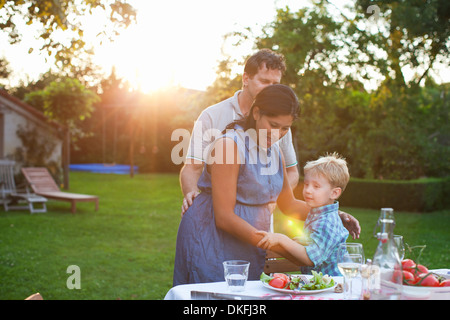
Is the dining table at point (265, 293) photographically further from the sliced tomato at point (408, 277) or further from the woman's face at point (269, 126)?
the woman's face at point (269, 126)

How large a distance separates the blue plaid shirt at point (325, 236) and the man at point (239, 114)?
75 cm

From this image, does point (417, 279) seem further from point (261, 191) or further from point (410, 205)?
point (410, 205)

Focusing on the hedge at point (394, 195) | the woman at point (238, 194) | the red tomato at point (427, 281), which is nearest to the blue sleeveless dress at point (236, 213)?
the woman at point (238, 194)

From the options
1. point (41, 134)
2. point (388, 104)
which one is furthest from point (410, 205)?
point (41, 134)

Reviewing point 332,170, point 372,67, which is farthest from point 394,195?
point 332,170

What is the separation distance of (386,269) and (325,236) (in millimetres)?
633

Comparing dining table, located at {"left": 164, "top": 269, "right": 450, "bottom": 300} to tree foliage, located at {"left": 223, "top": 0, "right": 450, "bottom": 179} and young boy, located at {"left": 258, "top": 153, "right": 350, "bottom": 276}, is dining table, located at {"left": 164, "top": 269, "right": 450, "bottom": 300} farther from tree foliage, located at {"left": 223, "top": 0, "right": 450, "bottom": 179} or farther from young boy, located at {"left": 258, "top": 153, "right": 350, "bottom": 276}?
tree foliage, located at {"left": 223, "top": 0, "right": 450, "bottom": 179}

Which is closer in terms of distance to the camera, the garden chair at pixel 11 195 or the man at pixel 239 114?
the man at pixel 239 114

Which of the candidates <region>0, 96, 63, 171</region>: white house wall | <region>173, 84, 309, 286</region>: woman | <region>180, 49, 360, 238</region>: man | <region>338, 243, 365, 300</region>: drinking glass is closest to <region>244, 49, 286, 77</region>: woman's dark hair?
<region>180, 49, 360, 238</region>: man

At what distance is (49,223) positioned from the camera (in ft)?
37.8

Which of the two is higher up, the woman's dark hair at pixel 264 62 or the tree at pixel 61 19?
the tree at pixel 61 19

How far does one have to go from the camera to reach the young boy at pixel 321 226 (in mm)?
2271

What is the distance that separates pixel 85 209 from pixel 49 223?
2.45 metres

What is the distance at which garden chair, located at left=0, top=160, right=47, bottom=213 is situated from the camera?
535 inches
